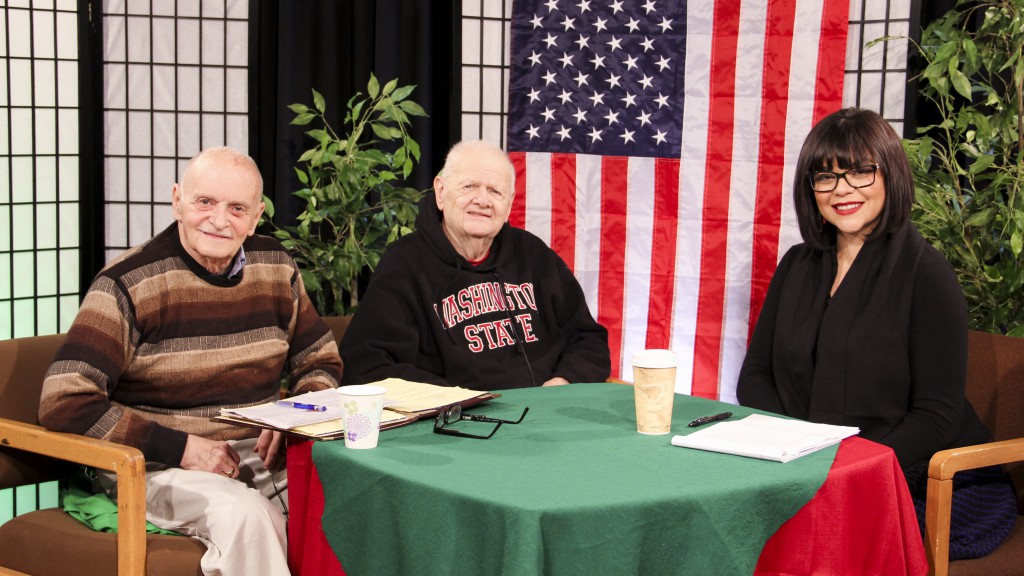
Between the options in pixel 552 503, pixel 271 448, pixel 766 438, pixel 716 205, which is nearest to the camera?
pixel 552 503

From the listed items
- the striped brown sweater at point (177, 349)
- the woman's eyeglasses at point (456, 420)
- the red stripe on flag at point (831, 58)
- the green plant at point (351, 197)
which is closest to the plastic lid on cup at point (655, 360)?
the woman's eyeglasses at point (456, 420)

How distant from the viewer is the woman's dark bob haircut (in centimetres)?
282

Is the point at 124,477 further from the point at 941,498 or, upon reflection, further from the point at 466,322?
the point at 941,498

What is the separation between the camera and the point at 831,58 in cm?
418

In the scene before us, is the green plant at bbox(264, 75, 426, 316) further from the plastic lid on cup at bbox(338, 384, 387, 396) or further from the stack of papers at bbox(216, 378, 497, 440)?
the plastic lid on cup at bbox(338, 384, 387, 396)

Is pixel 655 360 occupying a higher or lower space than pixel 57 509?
higher

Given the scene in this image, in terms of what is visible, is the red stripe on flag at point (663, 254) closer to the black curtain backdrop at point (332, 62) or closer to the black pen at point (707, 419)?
the black curtain backdrop at point (332, 62)

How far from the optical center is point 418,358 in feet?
10.2

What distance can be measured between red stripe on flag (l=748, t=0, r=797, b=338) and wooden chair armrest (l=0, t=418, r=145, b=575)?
110 inches

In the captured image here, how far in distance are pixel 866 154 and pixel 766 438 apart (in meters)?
1.04

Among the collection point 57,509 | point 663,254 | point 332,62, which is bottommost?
point 57,509

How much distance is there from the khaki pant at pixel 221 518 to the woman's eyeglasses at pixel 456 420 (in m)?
0.50

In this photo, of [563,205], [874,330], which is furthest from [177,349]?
[563,205]

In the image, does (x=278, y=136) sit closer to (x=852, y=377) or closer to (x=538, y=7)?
(x=538, y=7)
